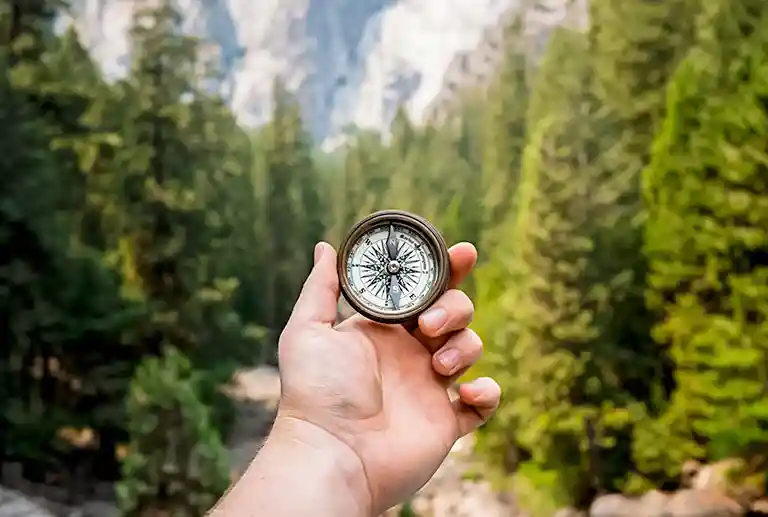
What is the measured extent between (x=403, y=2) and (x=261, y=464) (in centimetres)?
181

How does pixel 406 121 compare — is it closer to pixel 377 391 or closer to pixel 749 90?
pixel 749 90

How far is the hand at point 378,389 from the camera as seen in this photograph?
0.97m

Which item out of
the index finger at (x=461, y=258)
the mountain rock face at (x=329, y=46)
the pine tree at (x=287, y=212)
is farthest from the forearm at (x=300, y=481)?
the mountain rock face at (x=329, y=46)

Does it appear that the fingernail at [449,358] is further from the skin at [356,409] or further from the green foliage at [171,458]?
the green foliage at [171,458]

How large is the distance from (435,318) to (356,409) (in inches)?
6.1

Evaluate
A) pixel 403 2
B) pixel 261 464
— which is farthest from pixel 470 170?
pixel 261 464

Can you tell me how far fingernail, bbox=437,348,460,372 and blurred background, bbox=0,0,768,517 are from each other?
4.16 feet

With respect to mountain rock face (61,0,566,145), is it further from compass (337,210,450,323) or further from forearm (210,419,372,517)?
forearm (210,419,372,517)

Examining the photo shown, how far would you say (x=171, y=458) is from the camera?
2.14 m

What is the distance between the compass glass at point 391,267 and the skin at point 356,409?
0.12ft

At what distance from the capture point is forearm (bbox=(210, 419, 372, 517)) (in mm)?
896

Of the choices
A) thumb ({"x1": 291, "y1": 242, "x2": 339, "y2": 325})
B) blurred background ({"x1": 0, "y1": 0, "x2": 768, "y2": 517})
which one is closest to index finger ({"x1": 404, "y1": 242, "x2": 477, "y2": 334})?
thumb ({"x1": 291, "y1": 242, "x2": 339, "y2": 325})

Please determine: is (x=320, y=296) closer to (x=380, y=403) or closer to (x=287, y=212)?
(x=380, y=403)

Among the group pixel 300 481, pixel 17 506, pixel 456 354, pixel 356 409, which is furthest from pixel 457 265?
pixel 17 506
